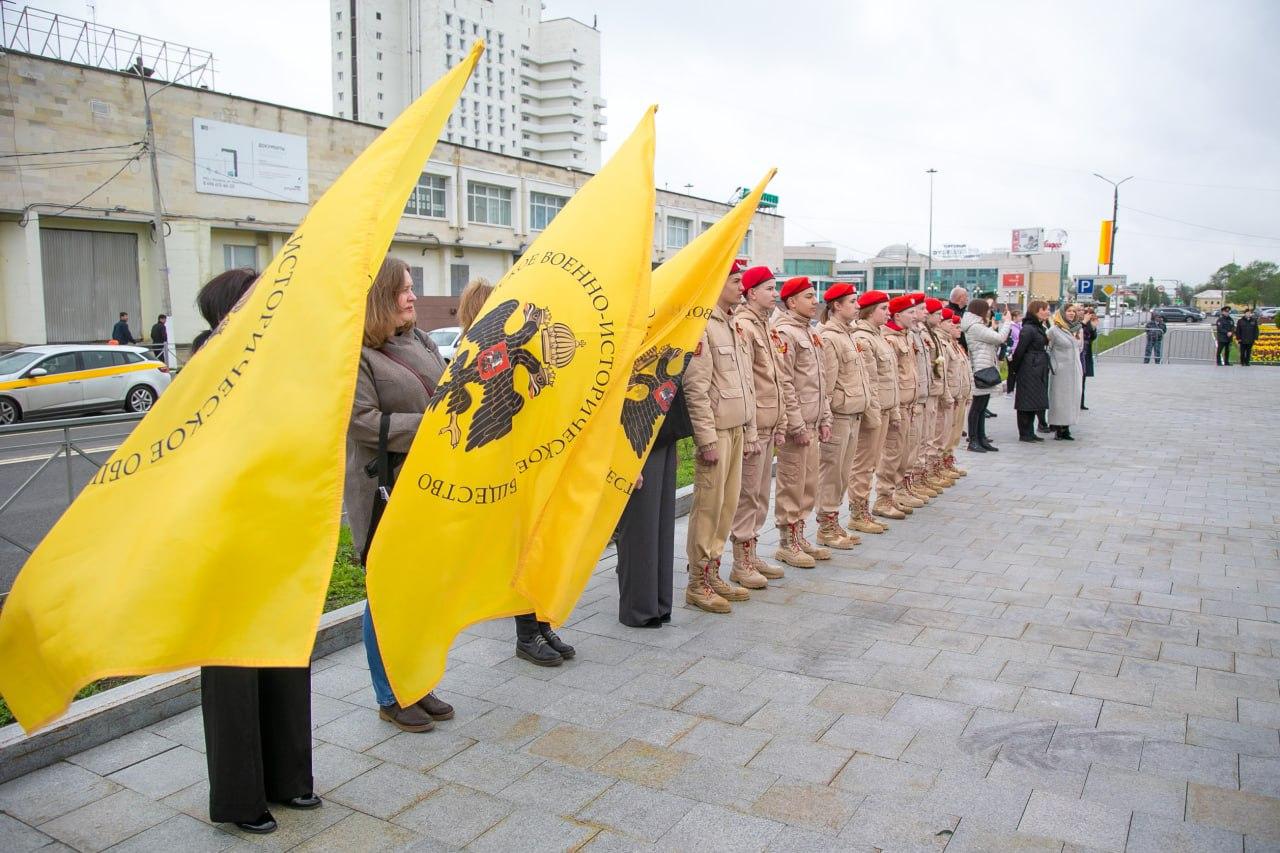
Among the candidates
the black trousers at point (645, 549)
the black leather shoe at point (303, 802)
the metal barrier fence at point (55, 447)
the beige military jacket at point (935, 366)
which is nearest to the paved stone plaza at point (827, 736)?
the black leather shoe at point (303, 802)

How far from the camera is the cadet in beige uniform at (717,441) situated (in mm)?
5750

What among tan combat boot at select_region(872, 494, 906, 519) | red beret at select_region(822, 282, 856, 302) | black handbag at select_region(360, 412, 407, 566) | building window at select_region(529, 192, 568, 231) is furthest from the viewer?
building window at select_region(529, 192, 568, 231)

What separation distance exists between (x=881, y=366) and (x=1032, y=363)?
5.84 m

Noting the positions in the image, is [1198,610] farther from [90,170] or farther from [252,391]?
[90,170]

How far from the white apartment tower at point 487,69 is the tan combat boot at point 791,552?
8825cm

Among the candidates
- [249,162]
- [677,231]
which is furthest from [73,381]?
[677,231]

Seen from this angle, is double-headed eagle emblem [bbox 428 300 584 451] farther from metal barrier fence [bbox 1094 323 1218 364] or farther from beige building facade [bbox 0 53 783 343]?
metal barrier fence [bbox 1094 323 1218 364]

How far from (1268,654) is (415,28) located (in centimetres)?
10849

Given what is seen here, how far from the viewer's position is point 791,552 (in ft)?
22.9

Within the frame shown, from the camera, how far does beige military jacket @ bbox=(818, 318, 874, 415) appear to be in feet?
24.5

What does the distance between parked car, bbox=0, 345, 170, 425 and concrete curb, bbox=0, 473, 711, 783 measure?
13.9 metres

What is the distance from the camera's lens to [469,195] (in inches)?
1810

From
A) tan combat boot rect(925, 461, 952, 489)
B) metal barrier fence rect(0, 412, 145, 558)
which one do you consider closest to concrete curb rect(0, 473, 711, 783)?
metal barrier fence rect(0, 412, 145, 558)

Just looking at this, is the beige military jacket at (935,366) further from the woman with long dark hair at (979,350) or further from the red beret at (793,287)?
the red beret at (793,287)
